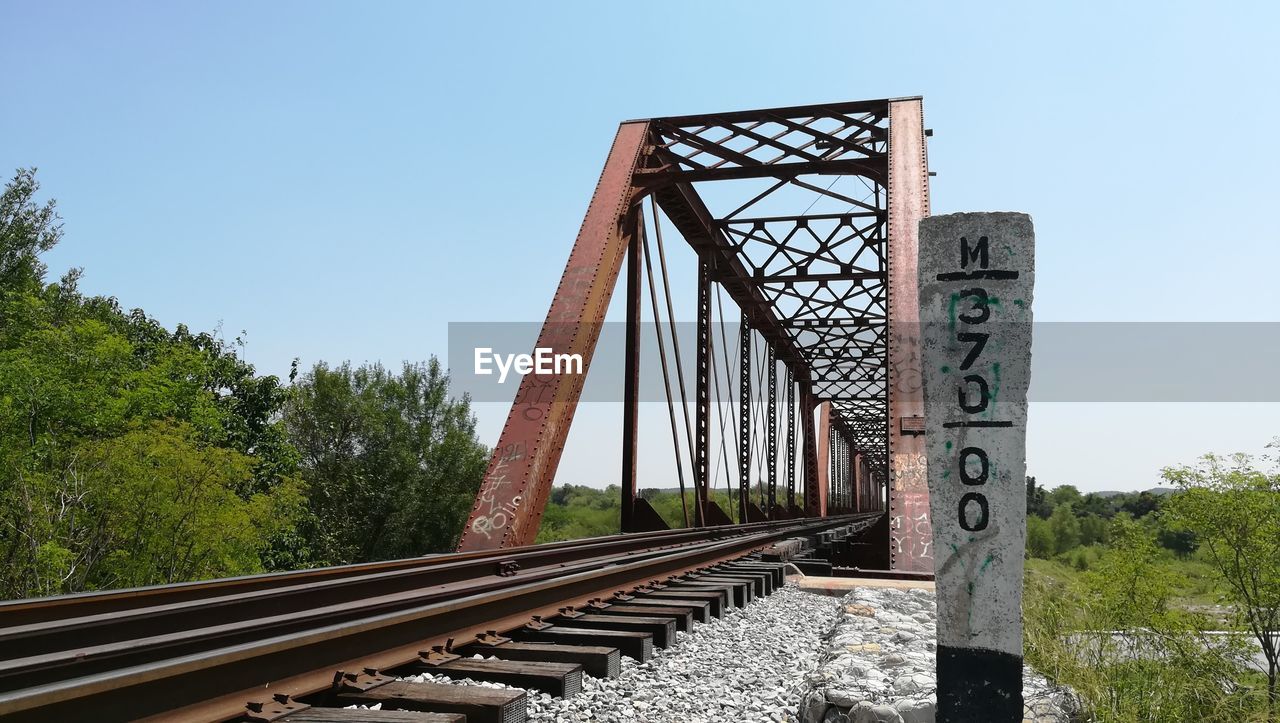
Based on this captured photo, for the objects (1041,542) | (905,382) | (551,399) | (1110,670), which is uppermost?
(905,382)

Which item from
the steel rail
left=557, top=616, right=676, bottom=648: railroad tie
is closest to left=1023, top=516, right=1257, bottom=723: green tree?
left=557, top=616, right=676, bottom=648: railroad tie

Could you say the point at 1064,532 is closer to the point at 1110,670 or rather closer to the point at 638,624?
the point at 1110,670

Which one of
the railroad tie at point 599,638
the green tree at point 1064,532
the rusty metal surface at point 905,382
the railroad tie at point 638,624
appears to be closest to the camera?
the railroad tie at point 599,638

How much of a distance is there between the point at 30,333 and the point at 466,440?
76.2ft

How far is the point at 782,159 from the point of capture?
42.3 ft

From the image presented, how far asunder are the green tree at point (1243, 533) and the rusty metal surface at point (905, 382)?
930 inches

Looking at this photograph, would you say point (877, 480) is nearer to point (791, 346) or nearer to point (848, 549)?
point (791, 346)

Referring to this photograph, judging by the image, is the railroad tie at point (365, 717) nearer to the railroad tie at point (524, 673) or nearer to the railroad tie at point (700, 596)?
the railroad tie at point (524, 673)

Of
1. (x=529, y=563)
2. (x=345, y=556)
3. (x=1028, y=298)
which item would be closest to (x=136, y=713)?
(x=1028, y=298)

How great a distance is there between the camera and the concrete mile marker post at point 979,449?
2488 millimetres

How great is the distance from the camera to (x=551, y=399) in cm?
835

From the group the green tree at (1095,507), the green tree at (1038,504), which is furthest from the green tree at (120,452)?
the green tree at (1038,504)

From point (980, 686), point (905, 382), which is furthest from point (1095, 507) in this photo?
point (980, 686)

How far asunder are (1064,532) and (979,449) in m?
86.9
